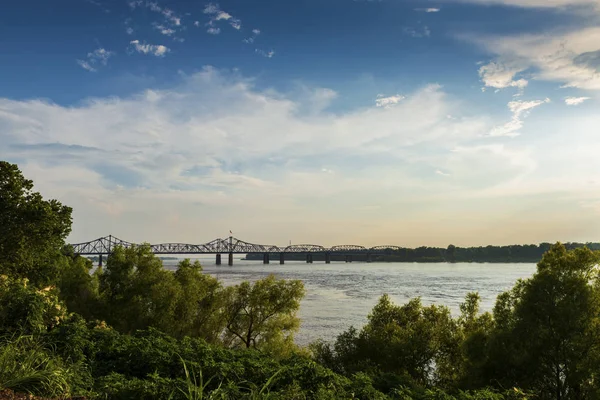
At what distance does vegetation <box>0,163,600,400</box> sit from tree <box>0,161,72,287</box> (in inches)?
2.4

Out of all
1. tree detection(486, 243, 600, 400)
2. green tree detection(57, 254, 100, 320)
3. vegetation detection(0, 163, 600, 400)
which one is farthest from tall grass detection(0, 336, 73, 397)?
green tree detection(57, 254, 100, 320)

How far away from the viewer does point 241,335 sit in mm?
37562

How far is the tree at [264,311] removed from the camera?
35.5 metres

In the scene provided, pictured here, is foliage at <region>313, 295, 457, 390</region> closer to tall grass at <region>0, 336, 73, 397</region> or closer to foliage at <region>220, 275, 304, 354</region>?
foliage at <region>220, 275, 304, 354</region>

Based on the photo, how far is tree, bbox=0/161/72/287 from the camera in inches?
→ 920

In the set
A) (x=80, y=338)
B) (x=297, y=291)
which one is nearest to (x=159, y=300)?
(x=297, y=291)

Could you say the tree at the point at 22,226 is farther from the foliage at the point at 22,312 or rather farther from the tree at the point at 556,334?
the tree at the point at 556,334

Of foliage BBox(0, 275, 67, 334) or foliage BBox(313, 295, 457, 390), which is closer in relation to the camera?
foliage BBox(0, 275, 67, 334)

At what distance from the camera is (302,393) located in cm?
807

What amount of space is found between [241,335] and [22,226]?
20.1m

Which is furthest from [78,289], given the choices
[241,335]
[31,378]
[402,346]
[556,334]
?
[556,334]

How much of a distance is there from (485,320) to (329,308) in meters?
29.9

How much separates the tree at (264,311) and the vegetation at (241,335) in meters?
0.10

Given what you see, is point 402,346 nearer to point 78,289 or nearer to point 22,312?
point 22,312
